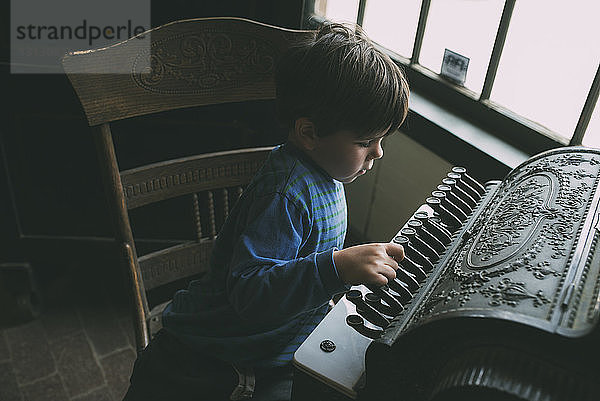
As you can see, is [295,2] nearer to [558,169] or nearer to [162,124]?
[162,124]

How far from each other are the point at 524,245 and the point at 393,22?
1.11 m

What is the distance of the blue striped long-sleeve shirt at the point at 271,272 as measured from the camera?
0.90 m

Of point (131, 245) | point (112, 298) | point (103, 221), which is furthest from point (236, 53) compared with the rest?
point (112, 298)

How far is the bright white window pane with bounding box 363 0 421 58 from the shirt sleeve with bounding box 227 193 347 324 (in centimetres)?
92

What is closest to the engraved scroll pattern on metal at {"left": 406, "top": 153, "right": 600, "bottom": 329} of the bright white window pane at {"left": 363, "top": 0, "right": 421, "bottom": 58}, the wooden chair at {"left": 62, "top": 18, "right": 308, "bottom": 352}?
the wooden chair at {"left": 62, "top": 18, "right": 308, "bottom": 352}

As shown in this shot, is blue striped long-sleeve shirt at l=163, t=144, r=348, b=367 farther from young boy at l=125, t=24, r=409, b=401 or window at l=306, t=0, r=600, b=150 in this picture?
window at l=306, t=0, r=600, b=150

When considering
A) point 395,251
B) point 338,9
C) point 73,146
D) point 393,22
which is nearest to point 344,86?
point 395,251

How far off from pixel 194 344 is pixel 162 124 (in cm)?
102

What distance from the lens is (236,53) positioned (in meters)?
1.14

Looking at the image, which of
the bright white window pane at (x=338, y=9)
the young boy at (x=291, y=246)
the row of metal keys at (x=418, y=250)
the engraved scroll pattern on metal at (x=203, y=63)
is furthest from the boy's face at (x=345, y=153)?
the bright white window pane at (x=338, y=9)

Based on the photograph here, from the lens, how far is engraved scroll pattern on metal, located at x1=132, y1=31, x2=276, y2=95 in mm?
A: 1062

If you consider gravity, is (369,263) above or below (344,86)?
below

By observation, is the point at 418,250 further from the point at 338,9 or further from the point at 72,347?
the point at 72,347

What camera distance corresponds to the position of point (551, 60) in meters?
1.33
